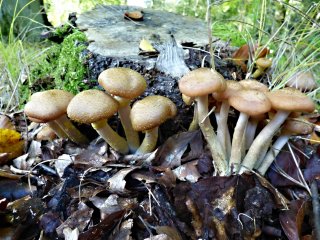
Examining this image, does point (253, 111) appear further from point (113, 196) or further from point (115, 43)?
point (115, 43)

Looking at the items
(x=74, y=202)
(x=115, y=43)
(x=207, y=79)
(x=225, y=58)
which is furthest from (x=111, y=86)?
(x=225, y=58)

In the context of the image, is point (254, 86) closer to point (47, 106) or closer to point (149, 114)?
point (149, 114)

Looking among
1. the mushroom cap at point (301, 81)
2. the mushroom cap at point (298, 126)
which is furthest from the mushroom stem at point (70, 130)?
the mushroom cap at point (301, 81)

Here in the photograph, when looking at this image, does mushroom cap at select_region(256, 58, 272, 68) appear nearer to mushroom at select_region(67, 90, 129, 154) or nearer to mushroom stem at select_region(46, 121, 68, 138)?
mushroom at select_region(67, 90, 129, 154)

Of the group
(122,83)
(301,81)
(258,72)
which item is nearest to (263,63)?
(258,72)

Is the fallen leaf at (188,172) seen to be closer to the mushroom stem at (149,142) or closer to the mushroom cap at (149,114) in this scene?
the mushroom stem at (149,142)

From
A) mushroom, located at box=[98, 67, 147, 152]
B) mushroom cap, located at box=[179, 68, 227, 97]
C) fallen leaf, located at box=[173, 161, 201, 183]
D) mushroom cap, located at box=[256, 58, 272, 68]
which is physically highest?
mushroom cap, located at box=[179, 68, 227, 97]

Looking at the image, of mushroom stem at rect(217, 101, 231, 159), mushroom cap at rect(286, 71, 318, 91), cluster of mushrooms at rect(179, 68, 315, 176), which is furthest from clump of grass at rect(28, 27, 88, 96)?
mushroom cap at rect(286, 71, 318, 91)

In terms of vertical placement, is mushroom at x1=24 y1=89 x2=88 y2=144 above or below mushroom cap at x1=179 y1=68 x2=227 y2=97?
below
